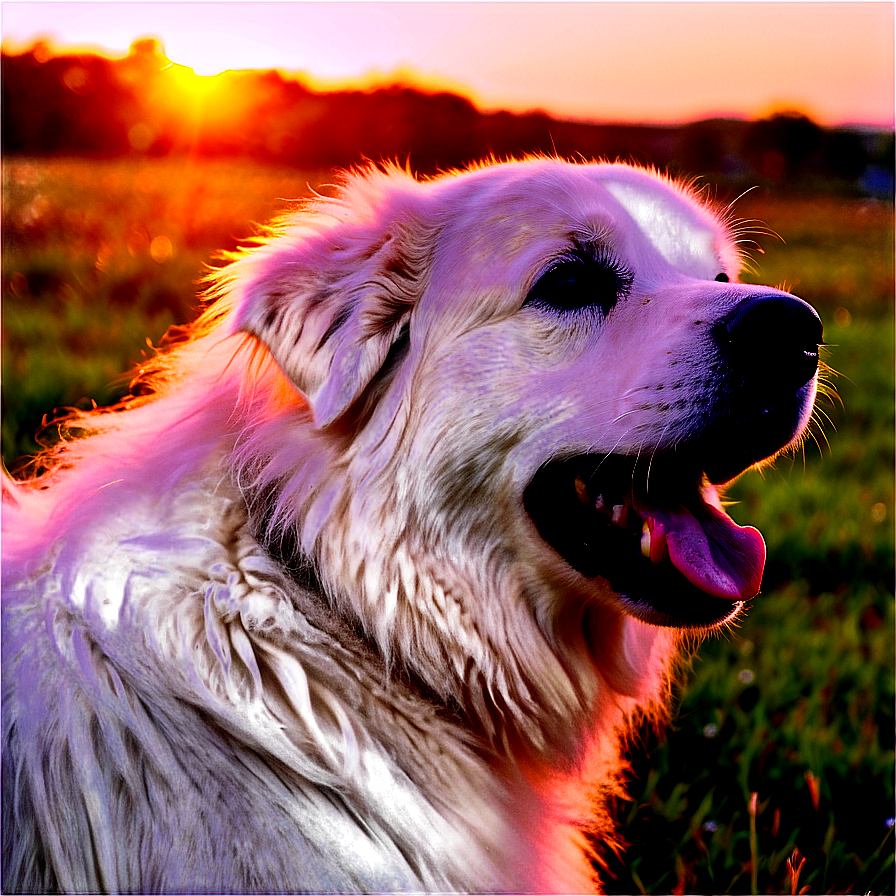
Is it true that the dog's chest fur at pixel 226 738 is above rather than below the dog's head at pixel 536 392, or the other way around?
below

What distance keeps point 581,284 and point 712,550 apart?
0.72m

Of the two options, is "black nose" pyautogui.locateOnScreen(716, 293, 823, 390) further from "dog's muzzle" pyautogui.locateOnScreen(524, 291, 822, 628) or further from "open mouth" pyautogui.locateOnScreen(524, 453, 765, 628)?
"open mouth" pyautogui.locateOnScreen(524, 453, 765, 628)

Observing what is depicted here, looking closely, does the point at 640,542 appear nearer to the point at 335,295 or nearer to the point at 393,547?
the point at 393,547

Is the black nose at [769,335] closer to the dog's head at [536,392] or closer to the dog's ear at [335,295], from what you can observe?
the dog's head at [536,392]

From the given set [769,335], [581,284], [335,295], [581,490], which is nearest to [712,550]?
[581,490]

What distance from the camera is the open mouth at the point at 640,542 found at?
1.99 m

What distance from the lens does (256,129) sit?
928 centimetres

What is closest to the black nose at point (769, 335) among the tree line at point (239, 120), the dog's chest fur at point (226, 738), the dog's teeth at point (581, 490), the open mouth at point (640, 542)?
the open mouth at point (640, 542)

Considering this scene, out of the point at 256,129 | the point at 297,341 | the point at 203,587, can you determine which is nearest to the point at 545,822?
the point at 203,587

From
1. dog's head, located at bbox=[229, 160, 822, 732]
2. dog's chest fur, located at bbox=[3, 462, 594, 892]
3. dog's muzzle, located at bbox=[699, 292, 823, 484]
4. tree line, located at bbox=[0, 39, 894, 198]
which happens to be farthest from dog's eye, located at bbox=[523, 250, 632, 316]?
tree line, located at bbox=[0, 39, 894, 198]

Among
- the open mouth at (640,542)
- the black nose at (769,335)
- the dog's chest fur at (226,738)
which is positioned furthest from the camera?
the open mouth at (640,542)

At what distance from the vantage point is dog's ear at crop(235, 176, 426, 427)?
6.31 ft

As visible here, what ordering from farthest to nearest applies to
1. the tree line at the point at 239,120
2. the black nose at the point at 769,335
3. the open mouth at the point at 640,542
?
1. the tree line at the point at 239,120
2. the open mouth at the point at 640,542
3. the black nose at the point at 769,335

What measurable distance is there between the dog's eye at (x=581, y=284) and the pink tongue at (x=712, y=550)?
0.50 m
